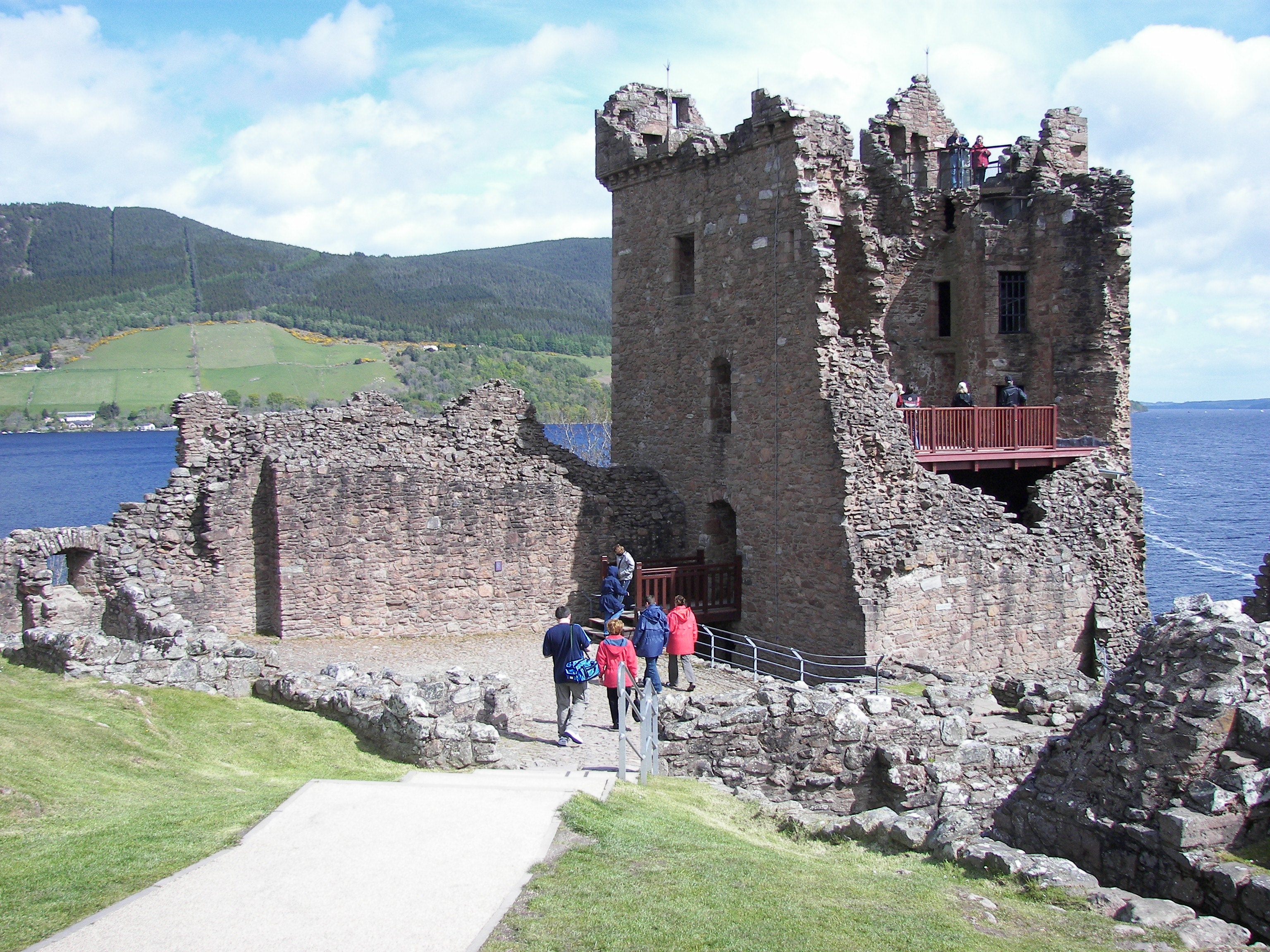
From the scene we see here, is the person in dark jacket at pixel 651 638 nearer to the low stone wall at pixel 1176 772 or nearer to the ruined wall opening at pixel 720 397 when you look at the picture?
the low stone wall at pixel 1176 772

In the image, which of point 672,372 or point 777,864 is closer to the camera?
point 777,864

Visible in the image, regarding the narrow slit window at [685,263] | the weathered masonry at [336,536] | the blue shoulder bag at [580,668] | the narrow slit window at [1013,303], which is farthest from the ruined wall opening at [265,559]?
the narrow slit window at [1013,303]

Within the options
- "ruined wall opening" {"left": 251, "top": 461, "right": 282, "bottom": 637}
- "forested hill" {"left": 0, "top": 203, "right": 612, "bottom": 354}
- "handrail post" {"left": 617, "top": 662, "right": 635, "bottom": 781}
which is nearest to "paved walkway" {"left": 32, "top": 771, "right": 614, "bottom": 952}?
"handrail post" {"left": 617, "top": 662, "right": 635, "bottom": 781}

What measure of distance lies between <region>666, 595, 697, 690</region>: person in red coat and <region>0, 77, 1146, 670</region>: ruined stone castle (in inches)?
129

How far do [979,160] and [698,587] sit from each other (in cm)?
1198

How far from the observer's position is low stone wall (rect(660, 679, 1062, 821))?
13164 millimetres

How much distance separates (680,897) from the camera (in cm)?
784

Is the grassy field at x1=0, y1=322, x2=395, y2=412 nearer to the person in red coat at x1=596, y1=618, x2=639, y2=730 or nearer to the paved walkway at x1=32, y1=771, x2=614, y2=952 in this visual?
the person in red coat at x1=596, y1=618, x2=639, y2=730

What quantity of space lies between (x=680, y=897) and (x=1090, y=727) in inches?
205

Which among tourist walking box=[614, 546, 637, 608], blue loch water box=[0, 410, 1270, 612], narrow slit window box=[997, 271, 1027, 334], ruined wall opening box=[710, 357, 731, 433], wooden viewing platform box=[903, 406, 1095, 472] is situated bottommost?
blue loch water box=[0, 410, 1270, 612]

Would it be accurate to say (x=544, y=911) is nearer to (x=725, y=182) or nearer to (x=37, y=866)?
(x=37, y=866)

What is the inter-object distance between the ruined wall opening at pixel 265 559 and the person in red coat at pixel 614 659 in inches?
325

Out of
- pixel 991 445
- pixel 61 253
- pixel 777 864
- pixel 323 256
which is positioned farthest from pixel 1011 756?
pixel 61 253

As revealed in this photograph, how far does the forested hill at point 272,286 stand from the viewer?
140250 millimetres
